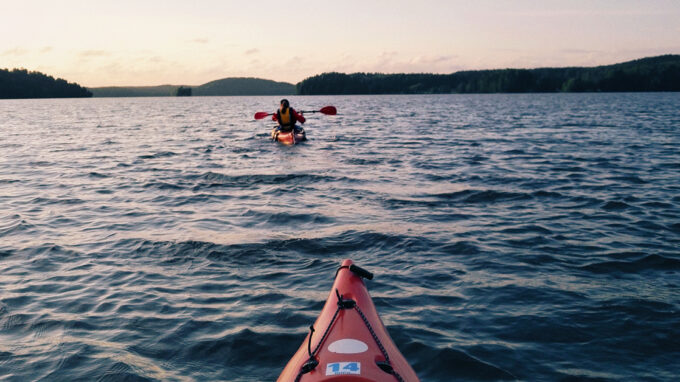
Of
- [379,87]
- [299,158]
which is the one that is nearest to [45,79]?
[379,87]

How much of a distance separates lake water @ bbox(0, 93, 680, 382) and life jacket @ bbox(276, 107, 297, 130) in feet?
20.6

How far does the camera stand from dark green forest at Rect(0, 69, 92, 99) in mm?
133500

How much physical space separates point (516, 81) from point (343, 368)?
477 feet

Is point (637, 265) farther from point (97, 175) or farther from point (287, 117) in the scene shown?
point (287, 117)

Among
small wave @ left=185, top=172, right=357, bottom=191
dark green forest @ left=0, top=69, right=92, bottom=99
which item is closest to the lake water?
small wave @ left=185, top=172, right=357, bottom=191

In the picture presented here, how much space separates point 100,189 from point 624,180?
42.2ft

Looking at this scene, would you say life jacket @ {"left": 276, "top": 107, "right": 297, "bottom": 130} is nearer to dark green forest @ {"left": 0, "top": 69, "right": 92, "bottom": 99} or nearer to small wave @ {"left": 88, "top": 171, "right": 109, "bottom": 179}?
small wave @ {"left": 88, "top": 171, "right": 109, "bottom": 179}

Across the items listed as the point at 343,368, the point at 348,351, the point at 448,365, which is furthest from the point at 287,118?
the point at 343,368

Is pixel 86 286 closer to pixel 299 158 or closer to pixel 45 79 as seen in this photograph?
pixel 299 158

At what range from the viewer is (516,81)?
13562 centimetres

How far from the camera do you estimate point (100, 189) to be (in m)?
11.9

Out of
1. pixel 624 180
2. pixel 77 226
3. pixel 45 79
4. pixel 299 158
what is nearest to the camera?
pixel 77 226

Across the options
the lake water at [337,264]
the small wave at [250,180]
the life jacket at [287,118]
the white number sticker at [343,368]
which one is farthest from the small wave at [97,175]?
the white number sticker at [343,368]

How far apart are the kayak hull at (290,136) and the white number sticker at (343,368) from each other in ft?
55.5
